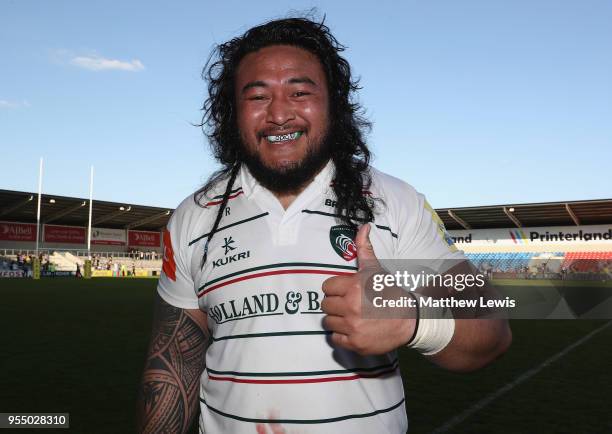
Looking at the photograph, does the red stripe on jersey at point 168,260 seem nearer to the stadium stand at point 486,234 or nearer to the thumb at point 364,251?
the thumb at point 364,251

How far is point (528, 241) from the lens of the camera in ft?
156

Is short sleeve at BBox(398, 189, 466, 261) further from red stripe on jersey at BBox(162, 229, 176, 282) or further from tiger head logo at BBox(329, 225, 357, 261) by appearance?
red stripe on jersey at BBox(162, 229, 176, 282)

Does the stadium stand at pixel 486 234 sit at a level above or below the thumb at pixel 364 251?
above

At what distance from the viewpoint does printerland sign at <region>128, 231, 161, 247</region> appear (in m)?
56.0

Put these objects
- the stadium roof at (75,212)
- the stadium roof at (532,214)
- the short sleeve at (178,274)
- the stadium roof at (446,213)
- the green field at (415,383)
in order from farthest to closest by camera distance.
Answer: the stadium roof at (532,214)
the stadium roof at (446,213)
the stadium roof at (75,212)
the green field at (415,383)
the short sleeve at (178,274)

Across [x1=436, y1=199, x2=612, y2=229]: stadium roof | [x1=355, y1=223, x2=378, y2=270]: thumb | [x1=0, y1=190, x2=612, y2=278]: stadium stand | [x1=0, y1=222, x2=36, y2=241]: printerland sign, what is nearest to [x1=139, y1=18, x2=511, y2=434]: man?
[x1=355, y1=223, x2=378, y2=270]: thumb

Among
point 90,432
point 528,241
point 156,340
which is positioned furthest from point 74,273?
point 156,340

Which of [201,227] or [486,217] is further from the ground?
[486,217]

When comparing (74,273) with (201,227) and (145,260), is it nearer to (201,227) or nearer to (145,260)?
(145,260)

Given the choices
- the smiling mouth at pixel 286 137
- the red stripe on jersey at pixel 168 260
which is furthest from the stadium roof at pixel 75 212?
the smiling mouth at pixel 286 137

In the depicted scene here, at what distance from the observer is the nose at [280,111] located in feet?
Result: 6.84

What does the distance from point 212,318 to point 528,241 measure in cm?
4987

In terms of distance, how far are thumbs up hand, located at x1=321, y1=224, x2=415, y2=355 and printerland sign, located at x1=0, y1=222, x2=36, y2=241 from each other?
50651 mm

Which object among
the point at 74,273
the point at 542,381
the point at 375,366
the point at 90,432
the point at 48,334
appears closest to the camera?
the point at 375,366
